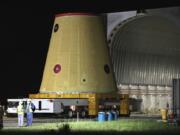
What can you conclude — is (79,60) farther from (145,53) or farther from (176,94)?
(145,53)

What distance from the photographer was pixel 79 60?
151ft

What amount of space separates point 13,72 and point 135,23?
49.3 feet

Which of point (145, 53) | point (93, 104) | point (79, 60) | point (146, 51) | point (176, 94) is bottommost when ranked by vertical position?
point (93, 104)

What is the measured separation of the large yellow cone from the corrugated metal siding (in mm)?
17695

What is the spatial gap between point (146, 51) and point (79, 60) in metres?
22.6

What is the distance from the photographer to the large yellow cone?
149ft

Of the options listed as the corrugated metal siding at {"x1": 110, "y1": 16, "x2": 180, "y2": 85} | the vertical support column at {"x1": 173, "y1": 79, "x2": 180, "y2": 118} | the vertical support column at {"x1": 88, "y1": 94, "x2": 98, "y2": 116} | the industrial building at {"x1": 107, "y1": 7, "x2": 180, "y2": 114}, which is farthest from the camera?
the corrugated metal siding at {"x1": 110, "y1": 16, "x2": 180, "y2": 85}

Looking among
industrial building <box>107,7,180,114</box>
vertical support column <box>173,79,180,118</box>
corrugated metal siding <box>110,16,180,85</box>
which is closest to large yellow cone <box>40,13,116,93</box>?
vertical support column <box>173,79,180,118</box>

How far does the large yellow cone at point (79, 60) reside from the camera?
1791 inches

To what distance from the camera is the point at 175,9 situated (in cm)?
6191

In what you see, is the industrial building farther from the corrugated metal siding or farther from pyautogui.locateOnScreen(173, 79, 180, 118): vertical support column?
pyautogui.locateOnScreen(173, 79, 180, 118): vertical support column

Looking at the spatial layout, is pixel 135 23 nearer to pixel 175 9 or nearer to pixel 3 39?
pixel 175 9

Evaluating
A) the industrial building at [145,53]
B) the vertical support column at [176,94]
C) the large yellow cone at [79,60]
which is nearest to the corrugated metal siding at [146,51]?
the industrial building at [145,53]

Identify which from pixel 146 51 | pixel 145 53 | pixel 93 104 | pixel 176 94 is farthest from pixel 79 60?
pixel 146 51
